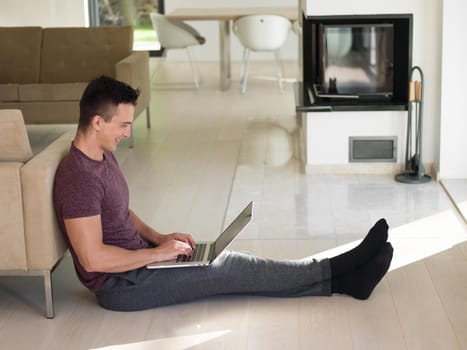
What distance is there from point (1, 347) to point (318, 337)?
1.10 metres

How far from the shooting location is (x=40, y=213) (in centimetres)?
332

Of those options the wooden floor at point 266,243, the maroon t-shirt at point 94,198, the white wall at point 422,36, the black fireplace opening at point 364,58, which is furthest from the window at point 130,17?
the maroon t-shirt at point 94,198

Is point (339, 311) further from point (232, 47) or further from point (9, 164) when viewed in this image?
point (232, 47)

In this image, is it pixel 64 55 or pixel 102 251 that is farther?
pixel 64 55

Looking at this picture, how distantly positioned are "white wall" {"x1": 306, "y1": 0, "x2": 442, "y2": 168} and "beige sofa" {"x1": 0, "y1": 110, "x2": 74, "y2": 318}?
252 cm

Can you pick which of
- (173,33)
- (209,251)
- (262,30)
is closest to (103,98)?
(209,251)

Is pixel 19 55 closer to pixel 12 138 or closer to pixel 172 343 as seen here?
pixel 12 138

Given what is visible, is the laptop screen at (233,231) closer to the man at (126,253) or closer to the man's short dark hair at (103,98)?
the man at (126,253)

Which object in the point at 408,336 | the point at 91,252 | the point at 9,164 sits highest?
the point at 9,164

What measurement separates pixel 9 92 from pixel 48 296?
341 cm

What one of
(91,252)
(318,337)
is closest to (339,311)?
(318,337)

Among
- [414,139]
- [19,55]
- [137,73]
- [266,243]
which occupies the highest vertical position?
[19,55]

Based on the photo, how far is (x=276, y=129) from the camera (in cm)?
712

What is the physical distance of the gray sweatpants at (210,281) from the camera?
343cm
